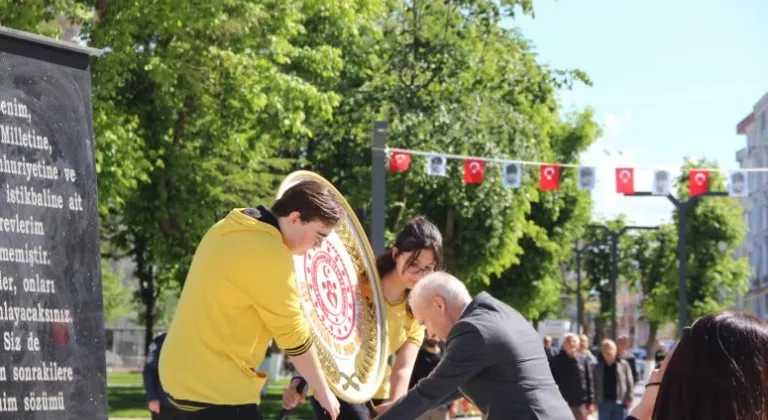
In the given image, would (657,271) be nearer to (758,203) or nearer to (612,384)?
(758,203)

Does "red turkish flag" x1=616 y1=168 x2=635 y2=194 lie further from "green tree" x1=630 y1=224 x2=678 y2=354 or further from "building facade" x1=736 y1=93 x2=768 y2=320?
"building facade" x1=736 y1=93 x2=768 y2=320

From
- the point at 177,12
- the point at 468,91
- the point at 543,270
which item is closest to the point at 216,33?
the point at 177,12

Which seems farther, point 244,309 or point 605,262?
point 605,262

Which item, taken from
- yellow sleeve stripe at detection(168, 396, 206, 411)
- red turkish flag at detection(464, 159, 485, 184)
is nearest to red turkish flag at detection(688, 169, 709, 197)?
red turkish flag at detection(464, 159, 485, 184)

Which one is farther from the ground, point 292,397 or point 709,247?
point 292,397

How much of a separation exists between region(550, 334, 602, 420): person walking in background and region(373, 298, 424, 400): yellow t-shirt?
13.5 meters

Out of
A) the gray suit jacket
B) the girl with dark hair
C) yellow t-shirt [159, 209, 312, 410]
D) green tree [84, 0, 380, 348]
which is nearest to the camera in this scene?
yellow t-shirt [159, 209, 312, 410]

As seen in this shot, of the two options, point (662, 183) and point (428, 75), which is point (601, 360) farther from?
point (428, 75)

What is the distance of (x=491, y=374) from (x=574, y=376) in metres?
15.0

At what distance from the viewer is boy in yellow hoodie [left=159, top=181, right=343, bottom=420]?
17.1 ft

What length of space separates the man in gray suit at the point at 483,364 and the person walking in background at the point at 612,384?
1491cm

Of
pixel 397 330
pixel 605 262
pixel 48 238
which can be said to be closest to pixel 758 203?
pixel 605 262

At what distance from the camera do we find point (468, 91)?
101 feet

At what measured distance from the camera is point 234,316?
5309 mm
